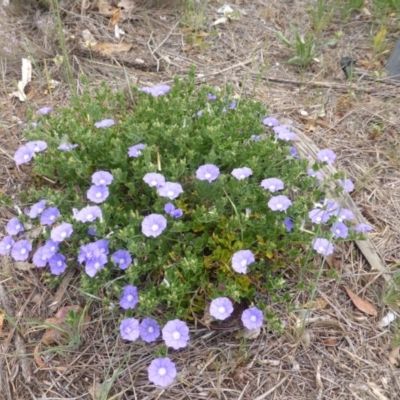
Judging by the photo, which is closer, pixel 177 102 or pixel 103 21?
pixel 177 102

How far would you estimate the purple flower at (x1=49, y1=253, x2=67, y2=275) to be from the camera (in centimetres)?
220

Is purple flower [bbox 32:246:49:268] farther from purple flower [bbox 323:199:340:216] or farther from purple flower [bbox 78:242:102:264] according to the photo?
purple flower [bbox 323:199:340:216]

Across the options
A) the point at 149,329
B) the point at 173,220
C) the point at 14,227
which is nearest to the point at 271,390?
the point at 149,329

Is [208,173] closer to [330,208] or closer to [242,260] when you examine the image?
[242,260]

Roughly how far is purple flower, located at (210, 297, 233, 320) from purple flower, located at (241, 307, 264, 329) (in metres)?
0.08

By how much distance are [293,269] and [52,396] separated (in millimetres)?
1242

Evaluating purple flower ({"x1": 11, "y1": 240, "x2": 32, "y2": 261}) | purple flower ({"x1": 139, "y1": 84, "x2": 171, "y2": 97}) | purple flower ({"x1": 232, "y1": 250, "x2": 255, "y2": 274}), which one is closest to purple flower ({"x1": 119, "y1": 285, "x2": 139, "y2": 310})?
purple flower ({"x1": 232, "y1": 250, "x2": 255, "y2": 274})

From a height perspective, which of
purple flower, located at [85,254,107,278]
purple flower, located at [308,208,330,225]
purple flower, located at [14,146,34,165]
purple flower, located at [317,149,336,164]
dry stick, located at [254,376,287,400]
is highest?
purple flower, located at [317,149,336,164]

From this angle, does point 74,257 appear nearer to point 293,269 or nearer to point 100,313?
point 100,313

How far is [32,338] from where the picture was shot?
85.5 inches

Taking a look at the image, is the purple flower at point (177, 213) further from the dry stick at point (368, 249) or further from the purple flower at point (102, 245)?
the dry stick at point (368, 249)

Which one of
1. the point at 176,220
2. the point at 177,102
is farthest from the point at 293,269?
the point at 177,102

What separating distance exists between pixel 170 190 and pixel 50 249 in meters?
0.62

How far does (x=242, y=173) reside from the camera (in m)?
2.26
